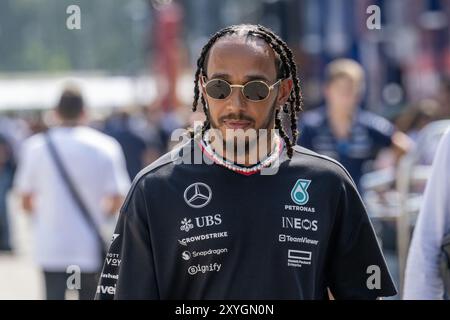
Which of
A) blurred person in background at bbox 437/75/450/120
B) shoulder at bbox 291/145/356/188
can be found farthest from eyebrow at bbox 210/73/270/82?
blurred person in background at bbox 437/75/450/120

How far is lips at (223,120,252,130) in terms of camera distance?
3453mm

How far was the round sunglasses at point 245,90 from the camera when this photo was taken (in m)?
3.46

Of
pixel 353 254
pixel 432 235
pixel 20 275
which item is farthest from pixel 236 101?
pixel 20 275

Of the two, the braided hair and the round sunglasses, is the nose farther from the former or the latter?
the braided hair

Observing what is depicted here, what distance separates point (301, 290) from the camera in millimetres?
3402

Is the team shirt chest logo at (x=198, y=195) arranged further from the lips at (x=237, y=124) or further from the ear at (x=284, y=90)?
the ear at (x=284, y=90)

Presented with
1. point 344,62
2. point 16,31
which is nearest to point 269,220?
point 344,62

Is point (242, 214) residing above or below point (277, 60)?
below

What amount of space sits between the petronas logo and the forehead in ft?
1.07

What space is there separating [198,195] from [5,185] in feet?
38.5

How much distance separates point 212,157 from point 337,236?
0.45 metres

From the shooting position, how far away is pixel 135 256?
3.42 meters

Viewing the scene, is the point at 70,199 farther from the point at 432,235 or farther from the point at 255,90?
the point at 255,90
